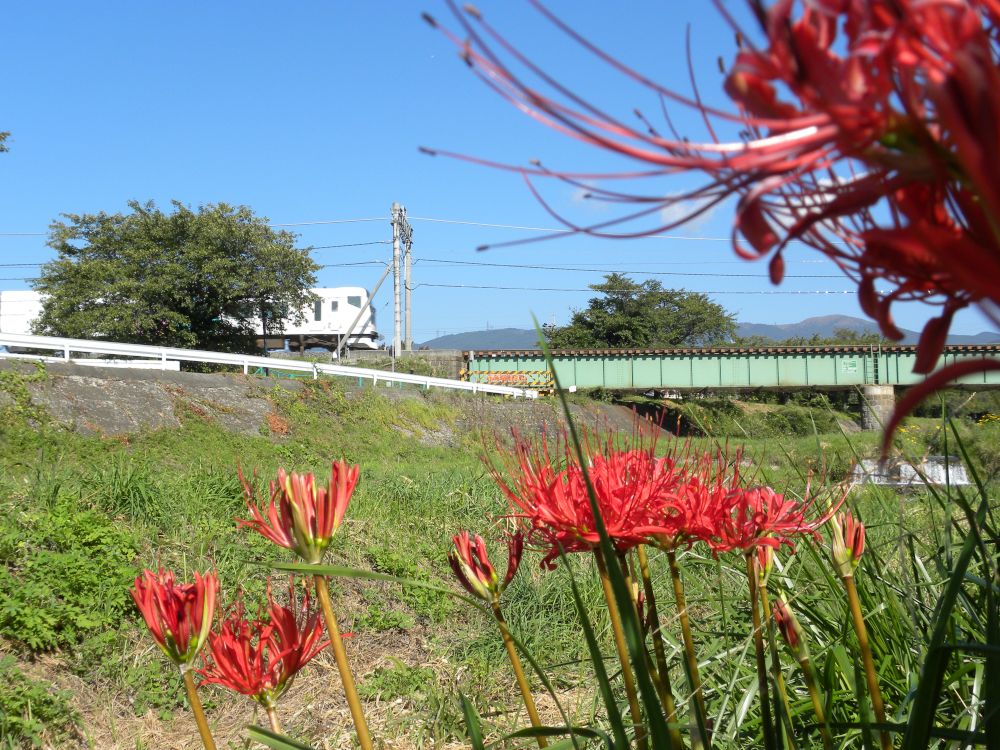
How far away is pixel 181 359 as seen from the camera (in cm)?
1842

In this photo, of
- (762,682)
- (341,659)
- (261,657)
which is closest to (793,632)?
(762,682)

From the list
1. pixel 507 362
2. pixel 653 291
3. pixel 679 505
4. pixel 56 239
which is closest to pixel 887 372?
pixel 507 362

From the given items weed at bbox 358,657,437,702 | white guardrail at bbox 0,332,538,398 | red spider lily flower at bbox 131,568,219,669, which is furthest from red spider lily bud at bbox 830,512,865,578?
white guardrail at bbox 0,332,538,398

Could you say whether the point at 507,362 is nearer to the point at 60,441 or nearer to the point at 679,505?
the point at 60,441

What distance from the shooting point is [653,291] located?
203 feet

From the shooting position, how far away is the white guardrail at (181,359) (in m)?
15.3

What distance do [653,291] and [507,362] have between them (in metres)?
29.4

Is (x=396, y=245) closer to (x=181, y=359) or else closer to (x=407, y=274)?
(x=407, y=274)

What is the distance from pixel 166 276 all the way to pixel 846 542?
33155 millimetres

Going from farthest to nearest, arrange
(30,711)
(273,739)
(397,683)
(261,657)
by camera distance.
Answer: (397,683), (30,711), (261,657), (273,739)

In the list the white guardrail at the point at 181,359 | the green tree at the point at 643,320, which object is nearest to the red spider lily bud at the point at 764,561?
the white guardrail at the point at 181,359

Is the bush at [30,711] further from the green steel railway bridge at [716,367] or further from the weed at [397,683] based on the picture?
the green steel railway bridge at [716,367]

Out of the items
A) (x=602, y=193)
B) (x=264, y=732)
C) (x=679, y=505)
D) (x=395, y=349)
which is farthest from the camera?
(x=395, y=349)

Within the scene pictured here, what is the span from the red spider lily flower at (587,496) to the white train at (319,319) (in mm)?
54157
